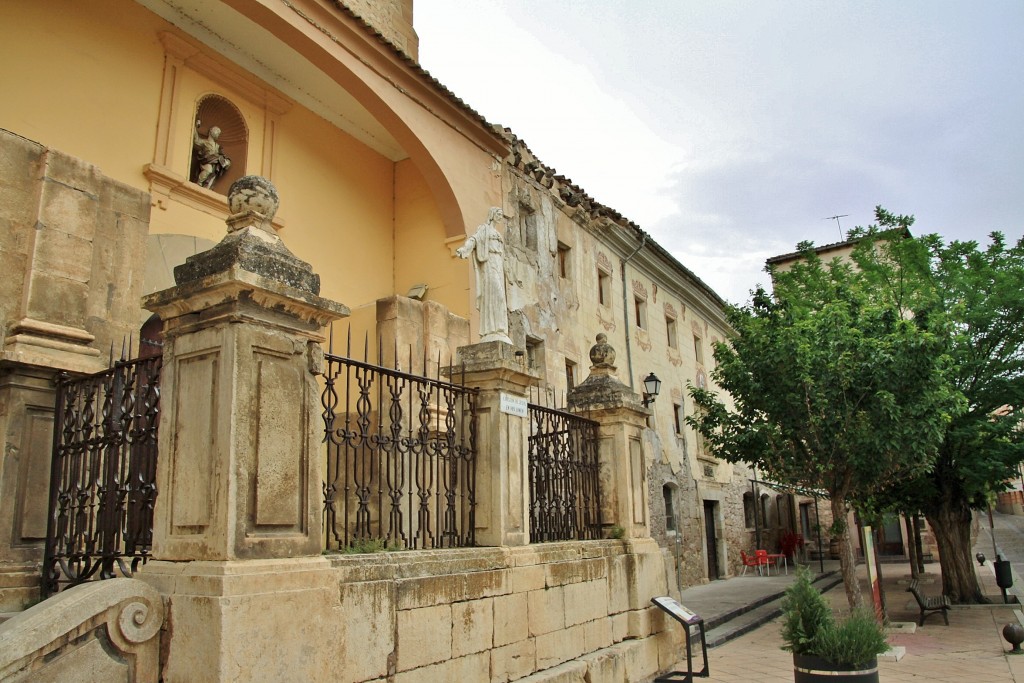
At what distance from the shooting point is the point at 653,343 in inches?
824

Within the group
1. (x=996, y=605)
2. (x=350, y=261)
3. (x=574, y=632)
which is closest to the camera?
(x=574, y=632)

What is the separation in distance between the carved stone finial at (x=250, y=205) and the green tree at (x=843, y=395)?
31.6 feet

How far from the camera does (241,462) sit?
13.2 feet

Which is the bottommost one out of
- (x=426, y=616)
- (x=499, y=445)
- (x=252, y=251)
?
(x=426, y=616)

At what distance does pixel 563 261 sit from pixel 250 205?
12.3 metres

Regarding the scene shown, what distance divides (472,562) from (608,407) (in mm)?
3262

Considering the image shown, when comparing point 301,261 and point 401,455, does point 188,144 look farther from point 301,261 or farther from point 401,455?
point 301,261

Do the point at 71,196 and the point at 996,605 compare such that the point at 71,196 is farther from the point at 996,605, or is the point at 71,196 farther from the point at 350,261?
the point at 996,605

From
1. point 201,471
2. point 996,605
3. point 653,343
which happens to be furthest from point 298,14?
point 996,605

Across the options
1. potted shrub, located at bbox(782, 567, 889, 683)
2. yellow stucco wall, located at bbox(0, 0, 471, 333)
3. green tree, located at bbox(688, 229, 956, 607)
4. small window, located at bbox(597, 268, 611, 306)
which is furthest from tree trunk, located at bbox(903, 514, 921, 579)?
potted shrub, located at bbox(782, 567, 889, 683)

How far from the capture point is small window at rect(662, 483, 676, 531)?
19781 mm

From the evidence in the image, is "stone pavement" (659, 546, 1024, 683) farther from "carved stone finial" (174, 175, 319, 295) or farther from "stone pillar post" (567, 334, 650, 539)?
"carved stone finial" (174, 175, 319, 295)

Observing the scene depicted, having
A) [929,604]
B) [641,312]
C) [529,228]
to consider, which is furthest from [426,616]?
[641,312]

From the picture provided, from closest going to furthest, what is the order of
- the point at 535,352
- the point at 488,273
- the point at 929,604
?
the point at 488,273, the point at 929,604, the point at 535,352
